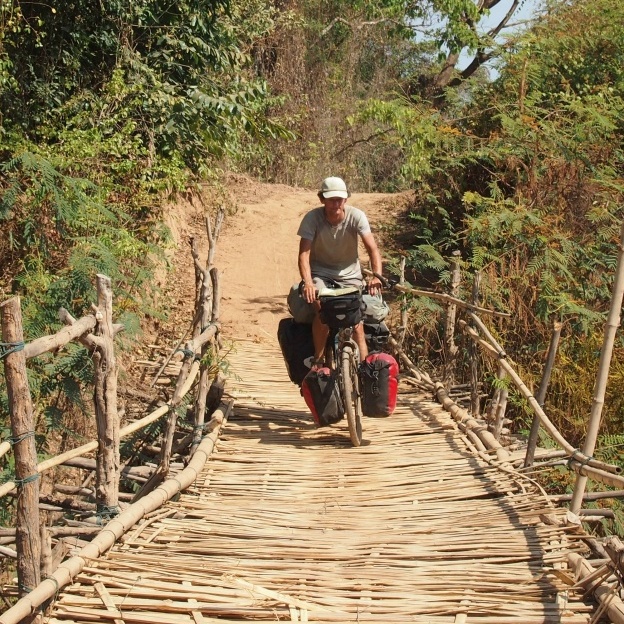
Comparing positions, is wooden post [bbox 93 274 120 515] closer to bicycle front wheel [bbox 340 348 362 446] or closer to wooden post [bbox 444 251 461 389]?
bicycle front wheel [bbox 340 348 362 446]

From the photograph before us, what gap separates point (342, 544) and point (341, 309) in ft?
5.49

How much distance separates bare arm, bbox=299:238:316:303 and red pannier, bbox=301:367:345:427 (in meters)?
0.47

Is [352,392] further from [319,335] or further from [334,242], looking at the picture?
[334,242]

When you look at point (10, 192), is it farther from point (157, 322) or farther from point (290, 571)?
point (290, 571)

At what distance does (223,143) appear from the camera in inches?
410

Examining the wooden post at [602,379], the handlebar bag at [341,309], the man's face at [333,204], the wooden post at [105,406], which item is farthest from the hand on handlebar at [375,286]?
the wooden post at [105,406]

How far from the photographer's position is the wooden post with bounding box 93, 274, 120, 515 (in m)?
4.08

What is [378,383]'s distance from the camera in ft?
18.5

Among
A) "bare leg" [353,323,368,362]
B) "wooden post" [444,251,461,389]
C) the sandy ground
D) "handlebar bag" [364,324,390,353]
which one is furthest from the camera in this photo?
the sandy ground

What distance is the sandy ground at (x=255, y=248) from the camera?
10.4m

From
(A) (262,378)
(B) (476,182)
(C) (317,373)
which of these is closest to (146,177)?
(A) (262,378)

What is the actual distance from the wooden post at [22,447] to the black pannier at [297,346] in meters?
2.57

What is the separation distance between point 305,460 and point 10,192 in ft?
11.7

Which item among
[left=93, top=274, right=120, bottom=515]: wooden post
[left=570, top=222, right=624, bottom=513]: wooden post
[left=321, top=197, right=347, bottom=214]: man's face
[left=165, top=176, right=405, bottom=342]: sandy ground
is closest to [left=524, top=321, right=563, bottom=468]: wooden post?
[left=570, top=222, right=624, bottom=513]: wooden post
